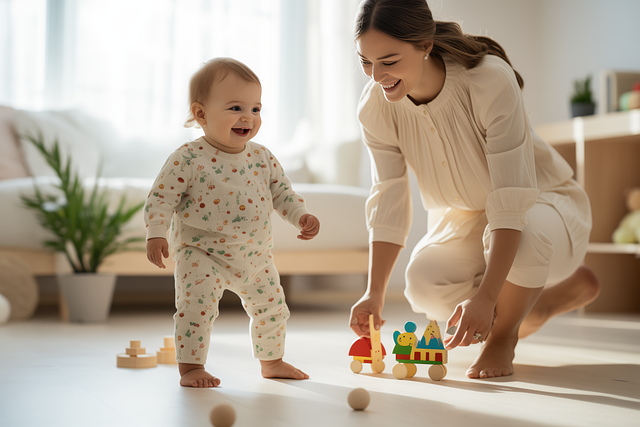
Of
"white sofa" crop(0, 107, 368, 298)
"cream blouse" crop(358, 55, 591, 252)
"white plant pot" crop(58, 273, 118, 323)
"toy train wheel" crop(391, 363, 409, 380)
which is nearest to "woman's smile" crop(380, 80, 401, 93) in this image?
"cream blouse" crop(358, 55, 591, 252)

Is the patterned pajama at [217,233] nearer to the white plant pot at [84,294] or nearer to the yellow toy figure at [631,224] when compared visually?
the white plant pot at [84,294]

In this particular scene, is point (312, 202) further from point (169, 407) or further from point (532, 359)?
point (169, 407)

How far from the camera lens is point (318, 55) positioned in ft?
11.8

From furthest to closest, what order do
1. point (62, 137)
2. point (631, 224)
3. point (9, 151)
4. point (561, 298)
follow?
point (62, 137), point (9, 151), point (631, 224), point (561, 298)

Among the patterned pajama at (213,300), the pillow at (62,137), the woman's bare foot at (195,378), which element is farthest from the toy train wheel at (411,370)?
the pillow at (62,137)

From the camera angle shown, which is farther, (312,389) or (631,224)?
(631,224)

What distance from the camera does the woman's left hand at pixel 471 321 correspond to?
1084mm

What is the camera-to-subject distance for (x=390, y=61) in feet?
3.93

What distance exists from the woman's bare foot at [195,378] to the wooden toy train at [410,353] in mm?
284

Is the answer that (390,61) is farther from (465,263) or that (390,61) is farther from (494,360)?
(494,360)

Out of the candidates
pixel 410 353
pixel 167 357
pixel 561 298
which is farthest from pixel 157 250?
pixel 561 298

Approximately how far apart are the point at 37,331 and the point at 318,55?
2.20 metres

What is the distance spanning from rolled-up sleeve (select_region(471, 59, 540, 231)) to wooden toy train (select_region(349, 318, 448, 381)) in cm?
23

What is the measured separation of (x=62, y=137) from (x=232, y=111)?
1.98 meters
